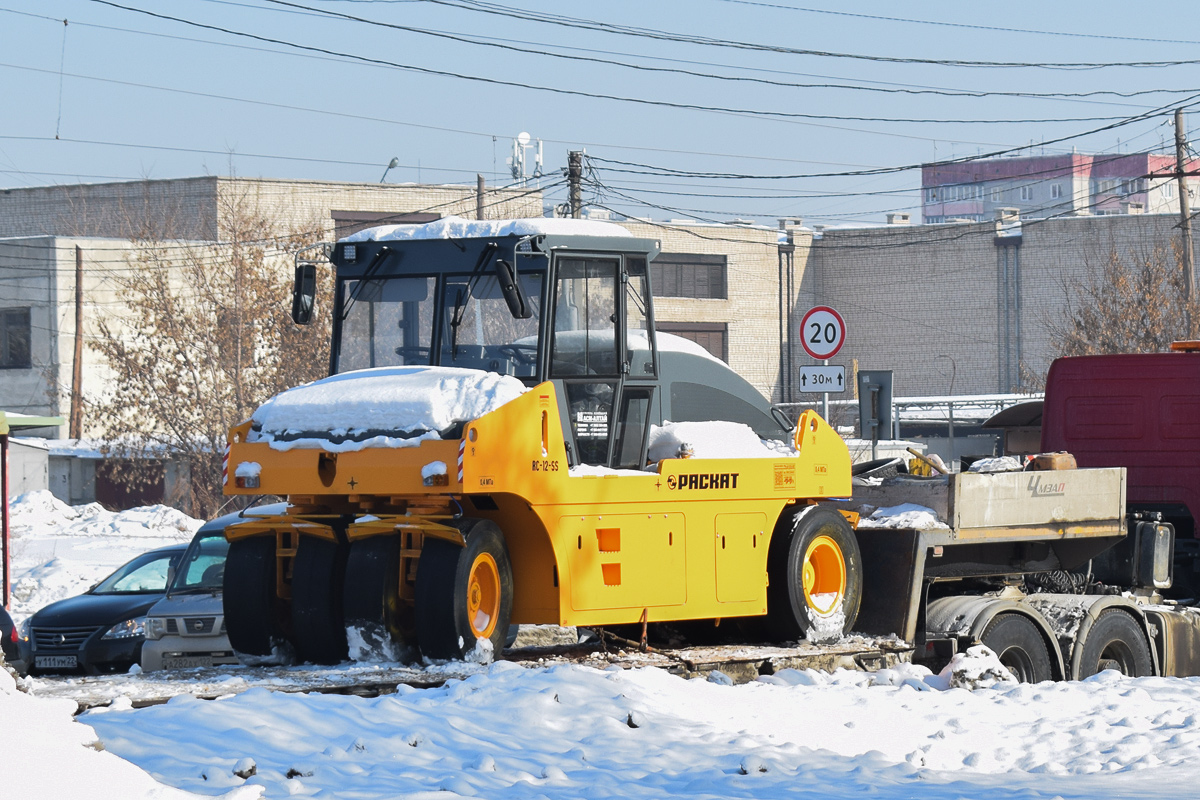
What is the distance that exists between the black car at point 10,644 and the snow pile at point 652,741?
725 cm

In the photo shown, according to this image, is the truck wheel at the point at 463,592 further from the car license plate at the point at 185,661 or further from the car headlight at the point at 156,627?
the car headlight at the point at 156,627

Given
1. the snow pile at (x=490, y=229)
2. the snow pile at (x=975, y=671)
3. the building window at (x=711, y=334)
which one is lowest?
the snow pile at (x=975, y=671)

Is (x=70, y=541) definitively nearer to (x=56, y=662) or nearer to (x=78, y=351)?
(x=78, y=351)

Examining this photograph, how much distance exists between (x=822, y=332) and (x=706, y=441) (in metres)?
6.14

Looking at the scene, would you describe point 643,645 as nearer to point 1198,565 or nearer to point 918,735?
point 918,735

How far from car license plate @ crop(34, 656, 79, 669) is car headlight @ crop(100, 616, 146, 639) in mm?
448

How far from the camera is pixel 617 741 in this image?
7387 mm

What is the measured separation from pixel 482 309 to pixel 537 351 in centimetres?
56

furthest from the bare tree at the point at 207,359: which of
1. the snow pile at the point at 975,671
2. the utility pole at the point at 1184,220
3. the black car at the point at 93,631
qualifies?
the snow pile at the point at 975,671

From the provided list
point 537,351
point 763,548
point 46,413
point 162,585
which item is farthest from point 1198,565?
point 46,413

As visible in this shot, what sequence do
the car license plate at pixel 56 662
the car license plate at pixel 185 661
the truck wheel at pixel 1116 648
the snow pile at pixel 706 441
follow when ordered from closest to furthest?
the snow pile at pixel 706 441, the truck wheel at pixel 1116 648, the car license plate at pixel 185 661, the car license plate at pixel 56 662

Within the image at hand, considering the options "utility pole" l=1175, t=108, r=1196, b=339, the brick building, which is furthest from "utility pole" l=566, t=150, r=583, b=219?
the brick building

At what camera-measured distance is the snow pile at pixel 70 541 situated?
2177cm

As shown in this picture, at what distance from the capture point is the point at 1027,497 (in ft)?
37.8
